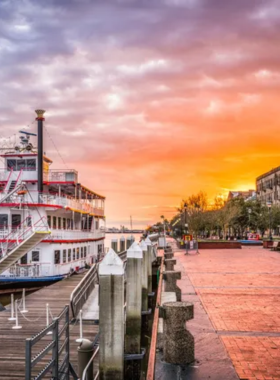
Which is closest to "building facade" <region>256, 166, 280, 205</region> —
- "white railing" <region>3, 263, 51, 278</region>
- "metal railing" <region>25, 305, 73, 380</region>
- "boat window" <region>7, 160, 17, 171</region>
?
"boat window" <region>7, 160, 17, 171</region>

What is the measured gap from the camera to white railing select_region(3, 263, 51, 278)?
2308cm

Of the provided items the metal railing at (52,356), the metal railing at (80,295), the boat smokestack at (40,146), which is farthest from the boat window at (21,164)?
the metal railing at (52,356)

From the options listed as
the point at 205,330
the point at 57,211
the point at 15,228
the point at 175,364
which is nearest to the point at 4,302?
the point at 15,228

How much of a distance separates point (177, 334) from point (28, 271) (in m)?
17.8

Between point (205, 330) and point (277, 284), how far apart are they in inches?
331

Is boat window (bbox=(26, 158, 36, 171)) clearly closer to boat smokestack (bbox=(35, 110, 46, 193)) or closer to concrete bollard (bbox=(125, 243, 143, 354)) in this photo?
boat smokestack (bbox=(35, 110, 46, 193))

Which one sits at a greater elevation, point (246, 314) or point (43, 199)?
point (43, 199)

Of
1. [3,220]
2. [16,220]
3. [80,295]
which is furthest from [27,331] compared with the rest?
[16,220]

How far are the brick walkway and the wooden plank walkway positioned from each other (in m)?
3.52

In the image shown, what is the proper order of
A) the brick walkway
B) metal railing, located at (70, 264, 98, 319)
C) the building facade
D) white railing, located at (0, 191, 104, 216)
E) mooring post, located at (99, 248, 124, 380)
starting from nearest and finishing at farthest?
1. mooring post, located at (99, 248, 124, 380)
2. the brick walkway
3. metal railing, located at (70, 264, 98, 319)
4. white railing, located at (0, 191, 104, 216)
5. the building facade

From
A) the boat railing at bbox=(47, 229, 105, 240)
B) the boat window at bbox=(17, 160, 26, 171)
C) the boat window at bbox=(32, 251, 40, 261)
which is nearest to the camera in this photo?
the boat window at bbox=(32, 251, 40, 261)

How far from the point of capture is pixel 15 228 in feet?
80.1

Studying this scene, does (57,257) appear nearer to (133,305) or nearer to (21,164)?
(21,164)

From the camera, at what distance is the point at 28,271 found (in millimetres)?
23359
